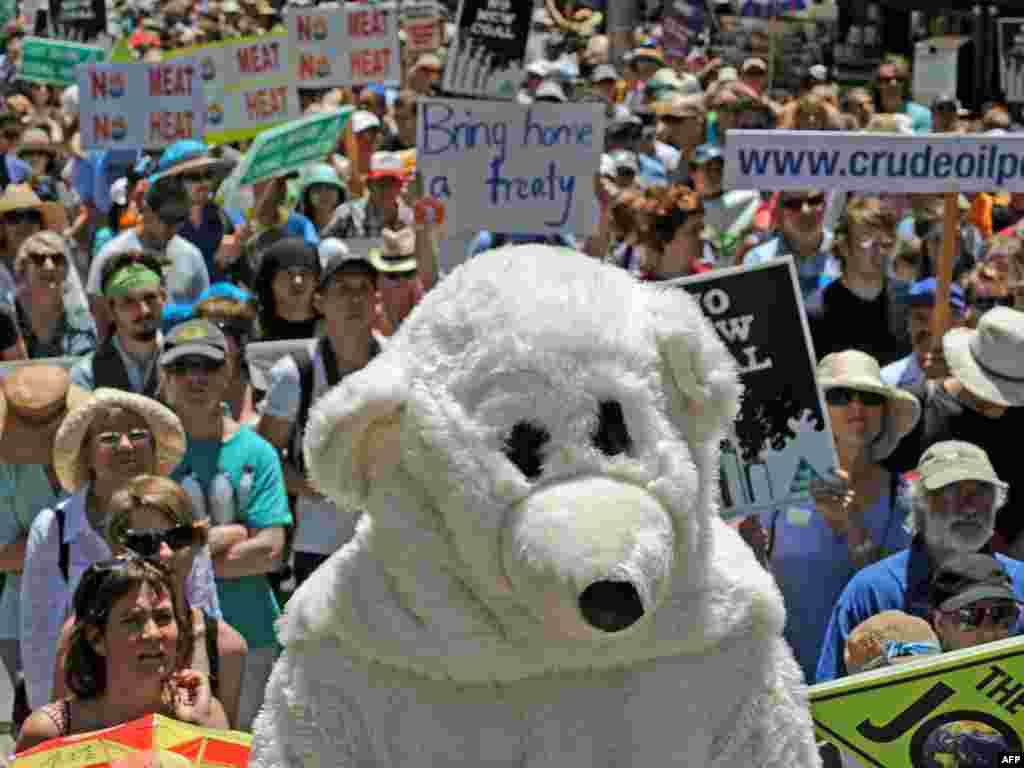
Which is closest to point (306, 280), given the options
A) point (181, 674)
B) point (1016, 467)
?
point (1016, 467)

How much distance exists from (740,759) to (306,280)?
17.9 ft

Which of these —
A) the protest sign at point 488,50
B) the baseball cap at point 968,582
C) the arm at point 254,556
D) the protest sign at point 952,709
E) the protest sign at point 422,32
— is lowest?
the protest sign at point 422,32

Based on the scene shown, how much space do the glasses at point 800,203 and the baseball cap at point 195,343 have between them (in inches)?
138

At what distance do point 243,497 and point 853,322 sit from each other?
338 centimetres

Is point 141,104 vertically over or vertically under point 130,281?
under

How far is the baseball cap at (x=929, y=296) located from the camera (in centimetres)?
813

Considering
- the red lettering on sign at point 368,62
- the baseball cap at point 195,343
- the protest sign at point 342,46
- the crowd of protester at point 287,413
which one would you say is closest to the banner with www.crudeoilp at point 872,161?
the crowd of protester at point 287,413

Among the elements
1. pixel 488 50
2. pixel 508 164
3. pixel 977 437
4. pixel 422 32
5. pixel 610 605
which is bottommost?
pixel 422 32

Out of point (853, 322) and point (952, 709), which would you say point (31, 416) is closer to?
point (952, 709)

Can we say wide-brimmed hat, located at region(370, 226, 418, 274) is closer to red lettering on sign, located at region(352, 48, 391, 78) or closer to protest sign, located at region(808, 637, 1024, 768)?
red lettering on sign, located at region(352, 48, 391, 78)

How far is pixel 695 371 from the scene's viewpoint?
2.84m

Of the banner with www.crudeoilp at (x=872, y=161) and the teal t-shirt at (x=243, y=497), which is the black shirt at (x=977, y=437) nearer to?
the banner with www.crudeoilp at (x=872, y=161)

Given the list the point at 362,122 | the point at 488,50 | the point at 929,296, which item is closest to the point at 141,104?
the point at 362,122

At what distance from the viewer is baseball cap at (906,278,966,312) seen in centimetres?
813
